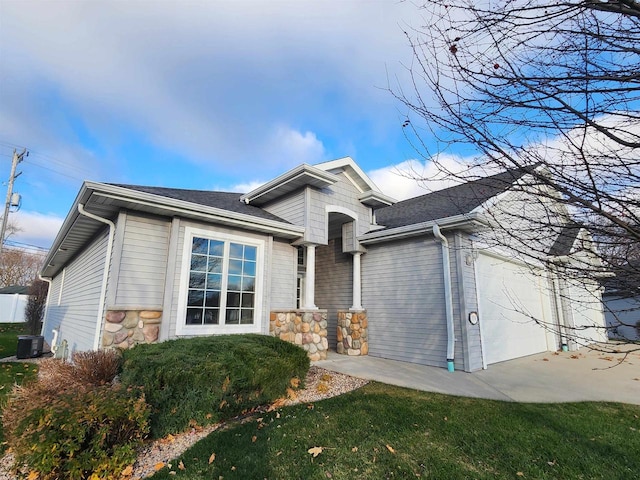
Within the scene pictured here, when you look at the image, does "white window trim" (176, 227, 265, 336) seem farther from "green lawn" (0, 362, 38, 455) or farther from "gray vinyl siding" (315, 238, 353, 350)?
"gray vinyl siding" (315, 238, 353, 350)

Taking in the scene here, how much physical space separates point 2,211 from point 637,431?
96.3ft

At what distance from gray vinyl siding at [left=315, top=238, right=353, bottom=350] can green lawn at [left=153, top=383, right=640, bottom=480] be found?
5641mm

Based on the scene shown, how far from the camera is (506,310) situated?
901cm

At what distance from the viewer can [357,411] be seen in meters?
4.44

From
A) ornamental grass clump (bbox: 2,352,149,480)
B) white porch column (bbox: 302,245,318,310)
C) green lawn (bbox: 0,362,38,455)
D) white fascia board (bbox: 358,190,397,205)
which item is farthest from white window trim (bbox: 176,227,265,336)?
white fascia board (bbox: 358,190,397,205)

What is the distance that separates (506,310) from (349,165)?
19.8 ft

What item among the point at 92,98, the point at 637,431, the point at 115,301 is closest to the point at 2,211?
the point at 92,98

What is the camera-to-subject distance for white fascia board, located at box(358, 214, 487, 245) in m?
7.43

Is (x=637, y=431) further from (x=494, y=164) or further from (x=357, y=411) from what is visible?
(x=494, y=164)

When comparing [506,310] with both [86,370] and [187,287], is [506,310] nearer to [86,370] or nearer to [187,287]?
[187,287]

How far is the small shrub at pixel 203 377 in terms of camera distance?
383 cm

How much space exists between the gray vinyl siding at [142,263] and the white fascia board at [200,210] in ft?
1.83

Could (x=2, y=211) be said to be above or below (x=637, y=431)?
above

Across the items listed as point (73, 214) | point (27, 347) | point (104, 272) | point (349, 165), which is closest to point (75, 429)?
point (104, 272)
